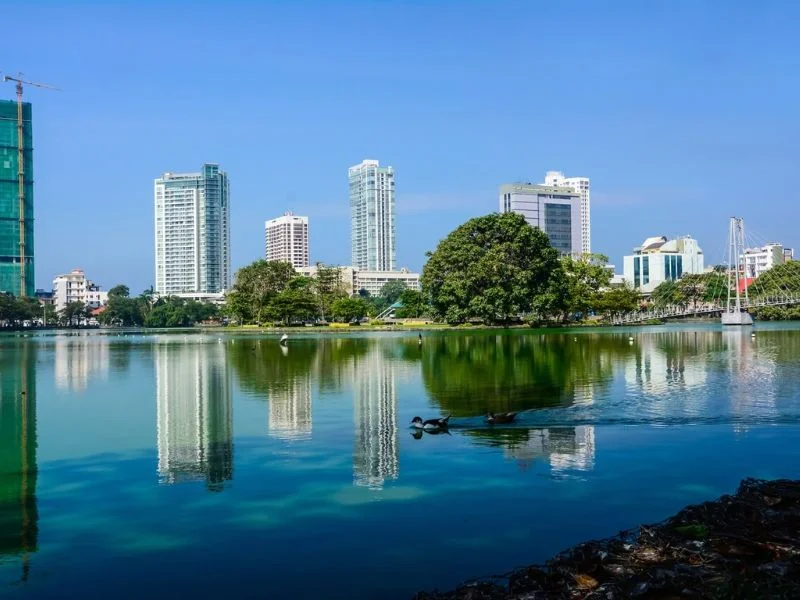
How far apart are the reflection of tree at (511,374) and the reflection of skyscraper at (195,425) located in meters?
6.28

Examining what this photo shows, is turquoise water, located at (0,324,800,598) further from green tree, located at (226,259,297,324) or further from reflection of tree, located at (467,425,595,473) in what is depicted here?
green tree, located at (226,259,297,324)

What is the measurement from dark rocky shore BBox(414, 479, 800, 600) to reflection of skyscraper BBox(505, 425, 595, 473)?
425 centimetres

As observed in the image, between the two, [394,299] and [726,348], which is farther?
[394,299]

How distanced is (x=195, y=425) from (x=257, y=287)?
8824cm

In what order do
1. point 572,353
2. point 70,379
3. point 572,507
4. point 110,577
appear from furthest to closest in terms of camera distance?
1. point 572,353
2. point 70,379
3. point 572,507
4. point 110,577

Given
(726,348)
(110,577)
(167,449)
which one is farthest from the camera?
(726,348)

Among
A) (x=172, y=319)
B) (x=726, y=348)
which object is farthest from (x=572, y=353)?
(x=172, y=319)

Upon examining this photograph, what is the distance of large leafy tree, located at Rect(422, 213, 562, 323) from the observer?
244 feet

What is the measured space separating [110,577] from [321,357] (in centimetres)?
3492

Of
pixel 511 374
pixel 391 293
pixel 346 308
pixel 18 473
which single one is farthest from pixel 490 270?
pixel 391 293

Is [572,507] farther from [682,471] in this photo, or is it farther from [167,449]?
[167,449]

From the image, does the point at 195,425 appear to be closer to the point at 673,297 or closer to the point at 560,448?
the point at 560,448

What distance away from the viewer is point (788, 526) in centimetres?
872

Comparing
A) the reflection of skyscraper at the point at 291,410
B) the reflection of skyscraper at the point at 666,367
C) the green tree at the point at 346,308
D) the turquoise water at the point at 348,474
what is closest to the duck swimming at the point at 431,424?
the turquoise water at the point at 348,474
